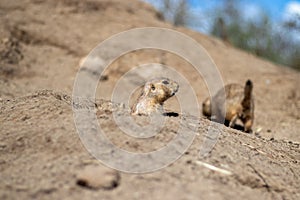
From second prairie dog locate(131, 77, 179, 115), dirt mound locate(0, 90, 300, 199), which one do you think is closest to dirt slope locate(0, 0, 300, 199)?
dirt mound locate(0, 90, 300, 199)

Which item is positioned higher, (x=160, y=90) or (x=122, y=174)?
(x=160, y=90)

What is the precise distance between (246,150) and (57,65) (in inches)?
213

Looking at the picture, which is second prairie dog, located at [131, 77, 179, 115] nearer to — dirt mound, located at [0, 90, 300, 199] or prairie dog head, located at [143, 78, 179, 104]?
prairie dog head, located at [143, 78, 179, 104]

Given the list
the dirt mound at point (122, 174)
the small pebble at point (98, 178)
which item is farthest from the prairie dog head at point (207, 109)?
the small pebble at point (98, 178)

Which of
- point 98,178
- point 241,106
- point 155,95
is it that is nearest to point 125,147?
point 98,178

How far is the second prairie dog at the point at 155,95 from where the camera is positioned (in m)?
3.26

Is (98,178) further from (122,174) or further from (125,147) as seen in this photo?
(125,147)

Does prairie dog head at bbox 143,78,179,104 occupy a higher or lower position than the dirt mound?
higher

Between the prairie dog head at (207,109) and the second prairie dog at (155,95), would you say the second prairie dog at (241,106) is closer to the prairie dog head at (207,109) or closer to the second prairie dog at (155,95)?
the prairie dog head at (207,109)

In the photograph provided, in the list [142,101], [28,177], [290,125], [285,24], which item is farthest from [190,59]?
[28,177]

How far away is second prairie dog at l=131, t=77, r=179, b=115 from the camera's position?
10.7 ft

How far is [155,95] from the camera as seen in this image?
3.38 meters

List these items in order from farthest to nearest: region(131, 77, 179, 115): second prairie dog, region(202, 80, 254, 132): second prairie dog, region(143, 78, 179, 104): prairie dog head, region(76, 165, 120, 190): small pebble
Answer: region(202, 80, 254, 132): second prairie dog, region(143, 78, 179, 104): prairie dog head, region(131, 77, 179, 115): second prairie dog, region(76, 165, 120, 190): small pebble

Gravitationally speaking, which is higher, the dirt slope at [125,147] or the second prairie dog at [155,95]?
the second prairie dog at [155,95]
